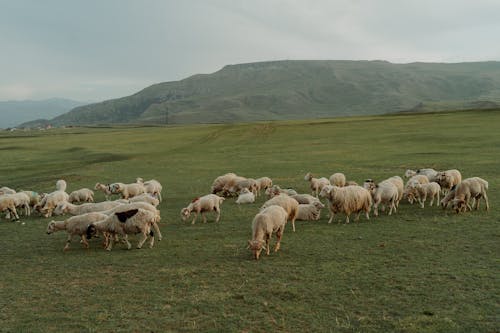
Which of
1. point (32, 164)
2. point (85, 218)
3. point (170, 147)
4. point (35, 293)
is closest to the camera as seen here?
point (35, 293)

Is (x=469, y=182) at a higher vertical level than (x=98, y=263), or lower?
higher

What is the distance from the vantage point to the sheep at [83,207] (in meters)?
16.6

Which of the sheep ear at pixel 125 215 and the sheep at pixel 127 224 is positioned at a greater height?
the sheep ear at pixel 125 215

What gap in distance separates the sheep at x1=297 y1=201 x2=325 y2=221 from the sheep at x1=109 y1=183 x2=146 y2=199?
9450 mm

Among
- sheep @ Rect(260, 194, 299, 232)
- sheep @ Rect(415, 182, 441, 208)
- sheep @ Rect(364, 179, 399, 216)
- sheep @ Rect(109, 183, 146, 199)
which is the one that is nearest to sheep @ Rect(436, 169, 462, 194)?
sheep @ Rect(415, 182, 441, 208)

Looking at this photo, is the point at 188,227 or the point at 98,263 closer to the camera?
the point at 98,263

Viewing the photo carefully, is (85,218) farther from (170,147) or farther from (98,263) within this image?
(170,147)

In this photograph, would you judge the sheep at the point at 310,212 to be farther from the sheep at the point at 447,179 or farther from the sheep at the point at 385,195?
the sheep at the point at 447,179

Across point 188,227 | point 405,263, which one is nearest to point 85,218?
point 188,227

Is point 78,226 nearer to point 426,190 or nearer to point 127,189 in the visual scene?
point 127,189

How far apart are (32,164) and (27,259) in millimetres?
33493

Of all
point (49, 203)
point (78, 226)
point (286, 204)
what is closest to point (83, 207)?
point (49, 203)

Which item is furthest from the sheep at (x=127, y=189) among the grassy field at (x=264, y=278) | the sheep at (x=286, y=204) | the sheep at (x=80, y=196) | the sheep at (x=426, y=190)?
the sheep at (x=426, y=190)

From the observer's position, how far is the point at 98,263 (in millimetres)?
12023
